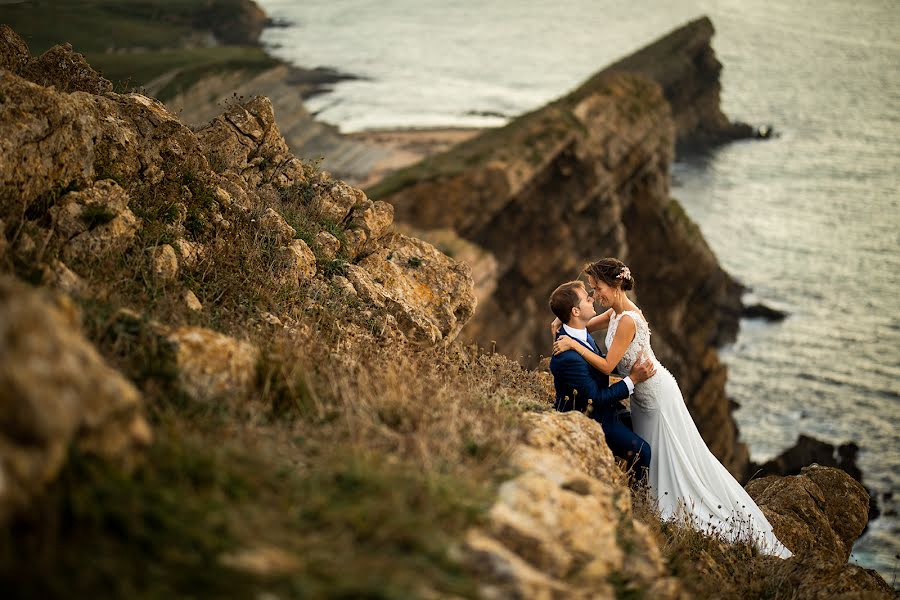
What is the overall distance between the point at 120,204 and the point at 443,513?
14.5ft

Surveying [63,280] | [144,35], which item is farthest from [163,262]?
[144,35]

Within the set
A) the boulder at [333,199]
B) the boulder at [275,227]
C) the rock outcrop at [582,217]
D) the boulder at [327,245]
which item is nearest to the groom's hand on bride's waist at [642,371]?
the boulder at [327,245]

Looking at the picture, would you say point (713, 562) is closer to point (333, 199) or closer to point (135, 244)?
point (135, 244)

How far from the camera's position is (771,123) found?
65.9 metres

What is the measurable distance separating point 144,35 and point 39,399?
1729 inches

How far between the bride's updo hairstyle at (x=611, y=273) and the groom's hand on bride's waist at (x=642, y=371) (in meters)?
0.74

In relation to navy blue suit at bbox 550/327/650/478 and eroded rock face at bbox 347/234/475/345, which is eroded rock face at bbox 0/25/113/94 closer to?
eroded rock face at bbox 347/234/475/345

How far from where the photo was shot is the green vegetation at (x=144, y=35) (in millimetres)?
20359

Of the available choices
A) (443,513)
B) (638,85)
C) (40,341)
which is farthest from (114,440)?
(638,85)

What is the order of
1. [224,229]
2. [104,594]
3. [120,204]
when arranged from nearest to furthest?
[104,594]
[120,204]
[224,229]

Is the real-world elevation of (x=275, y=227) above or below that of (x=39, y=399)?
below

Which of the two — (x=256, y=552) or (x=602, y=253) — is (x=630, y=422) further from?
(x=602, y=253)

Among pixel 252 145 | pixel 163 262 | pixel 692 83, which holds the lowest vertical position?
pixel 163 262

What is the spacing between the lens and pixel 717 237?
149 feet
